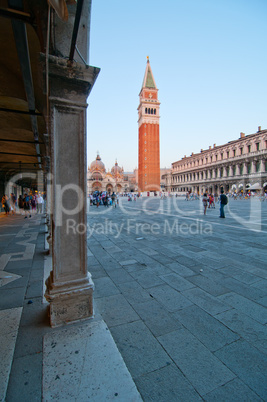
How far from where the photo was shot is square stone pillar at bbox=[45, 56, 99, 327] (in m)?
1.95

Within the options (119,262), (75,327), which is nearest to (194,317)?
(75,327)

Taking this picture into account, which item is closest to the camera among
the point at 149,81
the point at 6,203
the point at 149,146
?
the point at 6,203

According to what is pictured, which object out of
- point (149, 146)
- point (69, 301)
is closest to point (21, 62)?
point (69, 301)

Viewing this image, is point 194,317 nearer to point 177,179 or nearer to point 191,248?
point 191,248

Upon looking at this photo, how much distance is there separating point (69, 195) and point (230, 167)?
59372mm

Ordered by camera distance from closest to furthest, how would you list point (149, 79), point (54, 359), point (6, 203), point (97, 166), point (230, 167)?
point (54, 359) → point (6, 203) → point (230, 167) → point (149, 79) → point (97, 166)

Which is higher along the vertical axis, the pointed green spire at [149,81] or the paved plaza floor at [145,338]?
the pointed green spire at [149,81]

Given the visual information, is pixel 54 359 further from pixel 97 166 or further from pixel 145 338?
pixel 97 166

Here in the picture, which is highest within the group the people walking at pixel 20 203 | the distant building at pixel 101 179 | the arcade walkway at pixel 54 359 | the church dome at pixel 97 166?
the church dome at pixel 97 166

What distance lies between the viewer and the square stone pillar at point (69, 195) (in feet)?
6.40

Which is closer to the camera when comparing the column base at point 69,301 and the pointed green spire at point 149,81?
the column base at point 69,301

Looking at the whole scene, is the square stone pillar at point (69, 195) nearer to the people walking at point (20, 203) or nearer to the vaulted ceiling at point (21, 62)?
the vaulted ceiling at point (21, 62)

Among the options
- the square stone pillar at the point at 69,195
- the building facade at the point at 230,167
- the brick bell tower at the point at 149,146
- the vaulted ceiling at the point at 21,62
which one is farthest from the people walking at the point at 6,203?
the brick bell tower at the point at 149,146

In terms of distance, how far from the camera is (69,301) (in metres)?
2.03
